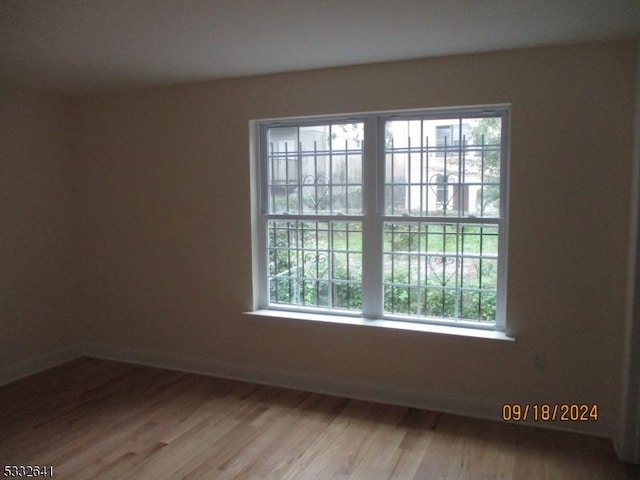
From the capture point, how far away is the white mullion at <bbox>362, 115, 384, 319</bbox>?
11.5 ft

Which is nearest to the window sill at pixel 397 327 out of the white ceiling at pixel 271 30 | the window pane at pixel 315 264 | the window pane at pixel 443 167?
the window pane at pixel 315 264

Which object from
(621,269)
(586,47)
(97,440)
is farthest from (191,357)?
(586,47)

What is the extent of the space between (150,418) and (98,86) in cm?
254

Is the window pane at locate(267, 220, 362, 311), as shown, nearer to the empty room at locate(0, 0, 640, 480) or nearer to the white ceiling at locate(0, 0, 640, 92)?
the empty room at locate(0, 0, 640, 480)

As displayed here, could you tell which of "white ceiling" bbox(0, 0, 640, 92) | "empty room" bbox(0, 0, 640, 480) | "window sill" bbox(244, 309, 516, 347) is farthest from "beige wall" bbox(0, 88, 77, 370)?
"window sill" bbox(244, 309, 516, 347)

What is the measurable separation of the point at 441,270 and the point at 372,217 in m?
0.60

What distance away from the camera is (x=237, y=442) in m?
3.01

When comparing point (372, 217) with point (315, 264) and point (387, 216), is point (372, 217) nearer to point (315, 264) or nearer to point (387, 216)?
point (387, 216)

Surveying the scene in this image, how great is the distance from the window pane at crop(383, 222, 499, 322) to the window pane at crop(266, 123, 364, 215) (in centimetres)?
42

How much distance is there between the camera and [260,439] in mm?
3043

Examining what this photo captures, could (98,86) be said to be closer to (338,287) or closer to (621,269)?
(338,287)

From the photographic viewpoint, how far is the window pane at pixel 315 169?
3605 millimetres
